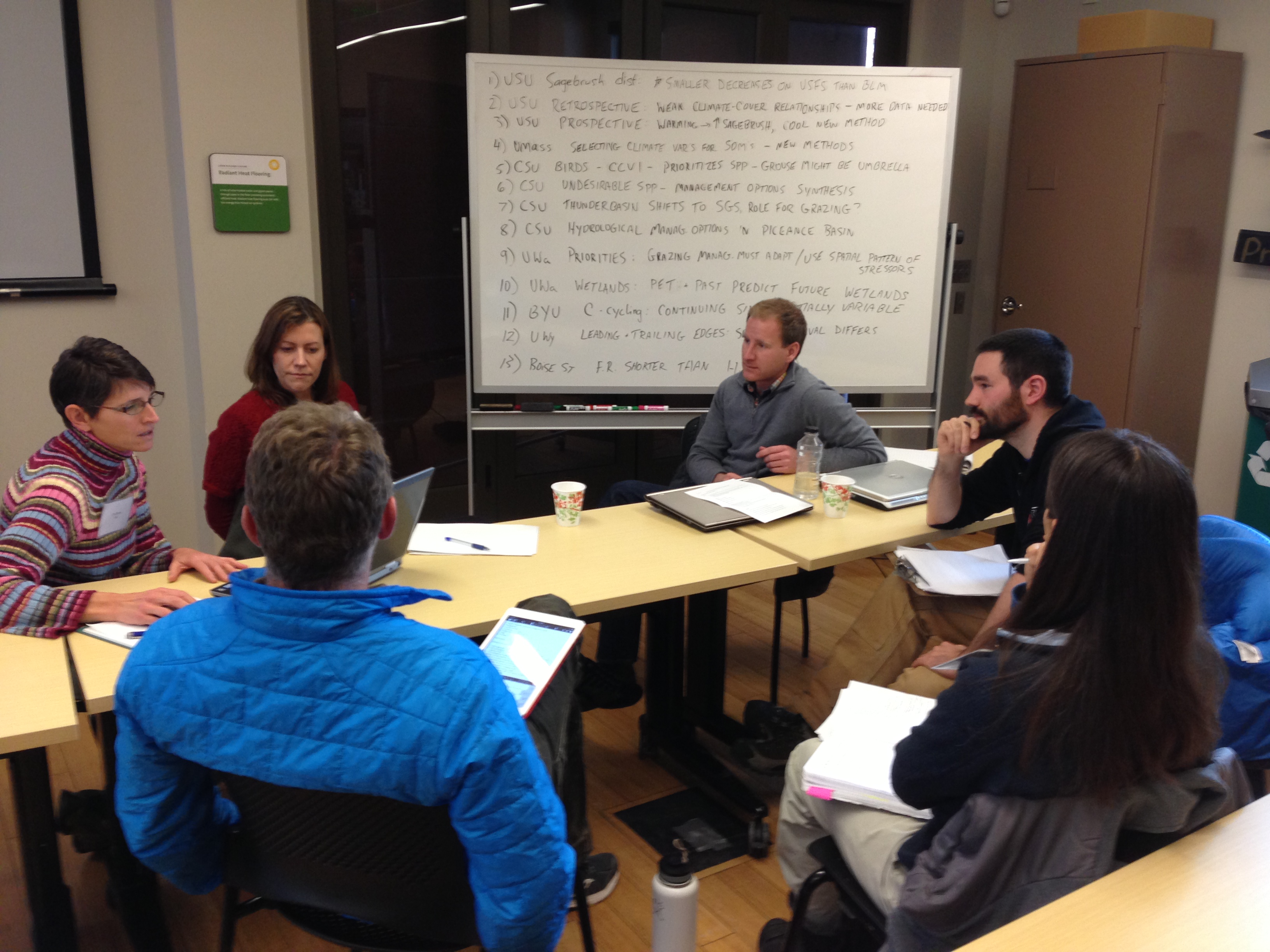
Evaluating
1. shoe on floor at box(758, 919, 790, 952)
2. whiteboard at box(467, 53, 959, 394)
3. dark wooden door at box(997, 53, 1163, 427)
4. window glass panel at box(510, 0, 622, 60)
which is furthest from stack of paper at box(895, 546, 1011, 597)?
A: window glass panel at box(510, 0, 622, 60)

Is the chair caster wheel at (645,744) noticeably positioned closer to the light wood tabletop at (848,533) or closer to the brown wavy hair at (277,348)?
the light wood tabletop at (848,533)

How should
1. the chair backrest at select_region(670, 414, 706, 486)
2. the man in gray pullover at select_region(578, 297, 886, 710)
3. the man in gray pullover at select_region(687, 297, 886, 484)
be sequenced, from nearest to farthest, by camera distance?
the man in gray pullover at select_region(578, 297, 886, 710), the man in gray pullover at select_region(687, 297, 886, 484), the chair backrest at select_region(670, 414, 706, 486)

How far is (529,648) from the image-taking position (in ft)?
5.11

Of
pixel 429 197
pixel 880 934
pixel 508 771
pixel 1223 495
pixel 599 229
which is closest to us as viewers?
pixel 508 771

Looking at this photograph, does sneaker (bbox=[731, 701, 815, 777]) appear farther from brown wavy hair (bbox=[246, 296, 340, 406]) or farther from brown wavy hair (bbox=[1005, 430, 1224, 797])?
brown wavy hair (bbox=[246, 296, 340, 406])

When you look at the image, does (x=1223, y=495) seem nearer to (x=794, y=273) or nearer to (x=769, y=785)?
(x=794, y=273)

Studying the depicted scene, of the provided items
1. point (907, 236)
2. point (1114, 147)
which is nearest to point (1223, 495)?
point (1114, 147)

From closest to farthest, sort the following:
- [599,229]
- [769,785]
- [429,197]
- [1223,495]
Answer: [769,785] → [599,229] → [429,197] → [1223,495]

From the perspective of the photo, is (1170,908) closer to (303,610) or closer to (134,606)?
(303,610)

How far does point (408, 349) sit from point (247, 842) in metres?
3.06

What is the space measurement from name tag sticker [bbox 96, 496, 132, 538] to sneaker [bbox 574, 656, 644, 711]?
119 centimetres

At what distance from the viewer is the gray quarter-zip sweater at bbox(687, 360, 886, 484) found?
3.01 metres

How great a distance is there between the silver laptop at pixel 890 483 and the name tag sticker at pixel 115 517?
5.72ft

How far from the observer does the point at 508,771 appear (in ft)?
3.59
